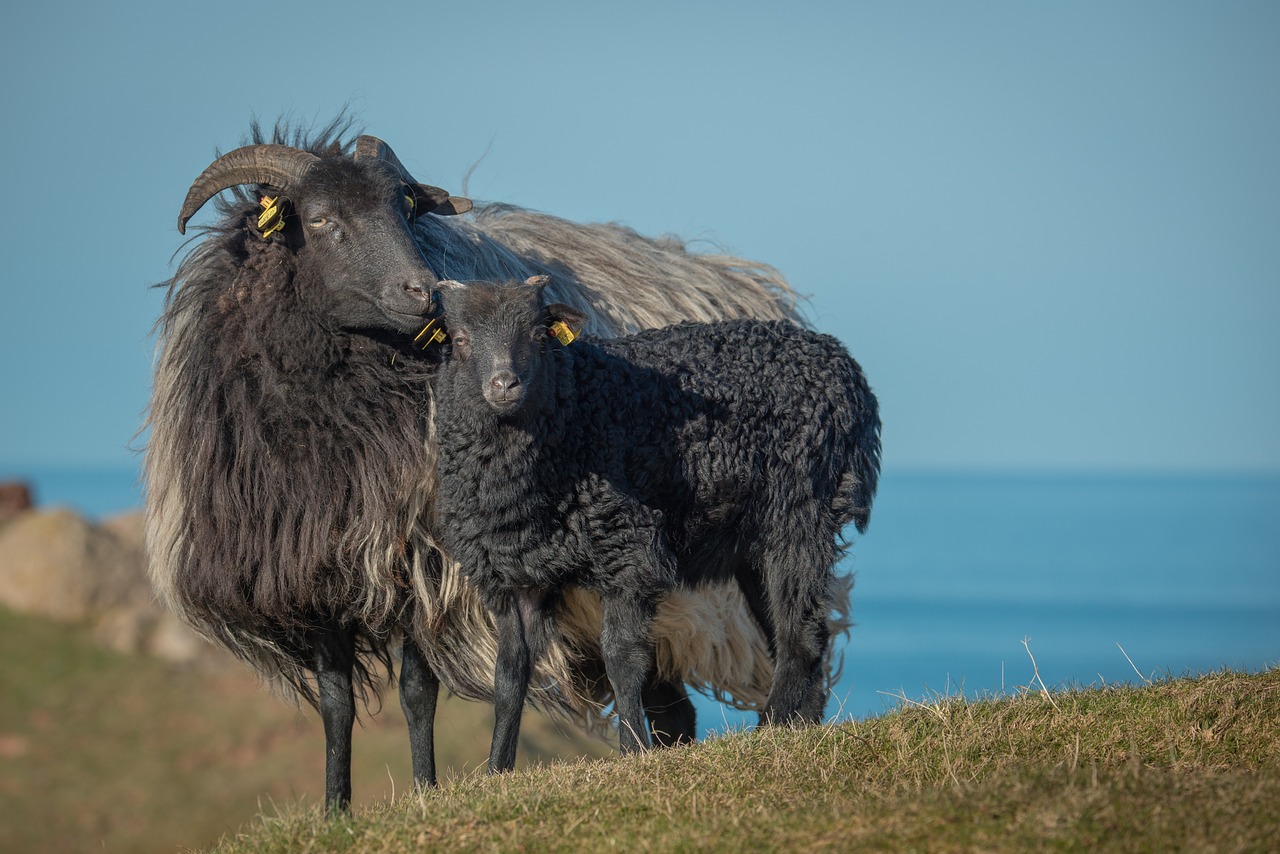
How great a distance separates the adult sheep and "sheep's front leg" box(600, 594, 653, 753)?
3.49 ft

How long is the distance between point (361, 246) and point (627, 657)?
2.22 metres

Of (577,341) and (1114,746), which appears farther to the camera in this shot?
(577,341)

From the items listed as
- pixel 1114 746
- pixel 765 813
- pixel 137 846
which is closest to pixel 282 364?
pixel 765 813

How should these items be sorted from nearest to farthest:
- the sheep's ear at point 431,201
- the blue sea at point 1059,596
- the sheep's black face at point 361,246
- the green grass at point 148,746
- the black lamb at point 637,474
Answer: the black lamb at point 637,474, the sheep's black face at point 361,246, the sheep's ear at point 431,201, the green grass at point 148,746, the blue sea at point 1059,596

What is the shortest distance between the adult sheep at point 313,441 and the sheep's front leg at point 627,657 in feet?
3.49

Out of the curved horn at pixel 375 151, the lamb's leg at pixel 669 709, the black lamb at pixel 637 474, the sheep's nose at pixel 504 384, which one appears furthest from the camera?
the lamb's leg at pixel 669 709

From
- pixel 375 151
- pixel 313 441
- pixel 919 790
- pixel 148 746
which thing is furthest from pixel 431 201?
pixel 148 746

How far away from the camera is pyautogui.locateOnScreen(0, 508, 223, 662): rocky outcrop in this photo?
2775 centimetres

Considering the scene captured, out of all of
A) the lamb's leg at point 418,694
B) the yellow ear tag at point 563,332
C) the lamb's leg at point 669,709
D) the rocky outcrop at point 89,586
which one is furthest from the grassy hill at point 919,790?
the rocky outcrop at point 89,586

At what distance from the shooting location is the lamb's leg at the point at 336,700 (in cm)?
646

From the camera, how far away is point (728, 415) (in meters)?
6.24

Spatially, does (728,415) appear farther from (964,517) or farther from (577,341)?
(964,517)

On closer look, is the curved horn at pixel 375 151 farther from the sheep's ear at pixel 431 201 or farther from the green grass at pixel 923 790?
the green grass at pixel 923 790

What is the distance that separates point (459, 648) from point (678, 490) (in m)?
1.53
